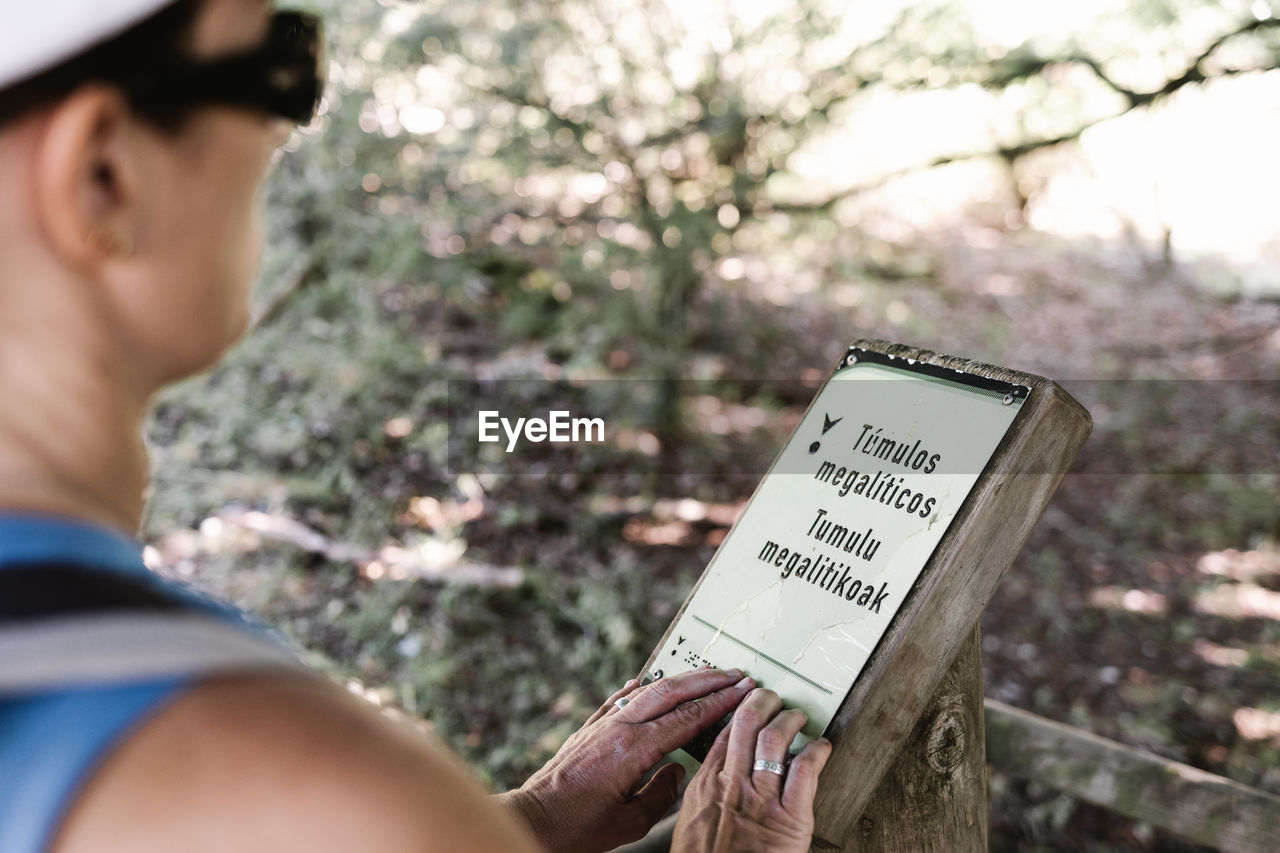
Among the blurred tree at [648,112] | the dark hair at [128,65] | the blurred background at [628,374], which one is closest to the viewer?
the dark hair at [128,65]

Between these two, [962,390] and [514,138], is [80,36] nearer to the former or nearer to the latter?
[962,390]

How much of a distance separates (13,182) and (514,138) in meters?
4.89

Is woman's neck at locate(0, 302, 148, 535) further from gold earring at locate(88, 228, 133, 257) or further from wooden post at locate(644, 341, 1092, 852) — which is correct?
wooden post at locate(644, 341, 1092, 852)

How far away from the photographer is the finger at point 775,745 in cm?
124

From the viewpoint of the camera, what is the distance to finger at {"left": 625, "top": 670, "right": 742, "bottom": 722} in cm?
140

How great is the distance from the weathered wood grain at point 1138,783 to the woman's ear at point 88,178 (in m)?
2.14

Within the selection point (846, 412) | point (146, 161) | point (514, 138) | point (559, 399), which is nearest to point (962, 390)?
point (846, 412)

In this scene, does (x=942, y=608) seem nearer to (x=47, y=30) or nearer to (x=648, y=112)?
(x=47, y=30)

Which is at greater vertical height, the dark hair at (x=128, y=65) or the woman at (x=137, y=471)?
the dark hair at (x=128, y=65)

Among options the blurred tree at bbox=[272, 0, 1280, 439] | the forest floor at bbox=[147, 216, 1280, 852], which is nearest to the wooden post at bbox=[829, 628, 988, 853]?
the forest floor at bbox=[147, 216, 1280, 852]

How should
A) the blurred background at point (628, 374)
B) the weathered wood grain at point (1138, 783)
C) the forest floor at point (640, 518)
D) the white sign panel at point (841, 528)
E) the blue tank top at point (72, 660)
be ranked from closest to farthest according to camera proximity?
the blue tank top at point (72, 660) < the white sign panel at point (841, 528) < the weathered wood grain at point (1138, 783) < the forest floor at point (640, 518) < the blurred background at point (628, 374)

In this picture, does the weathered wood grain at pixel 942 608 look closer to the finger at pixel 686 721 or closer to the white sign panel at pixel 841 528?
the white sign panel at pixel 841 528

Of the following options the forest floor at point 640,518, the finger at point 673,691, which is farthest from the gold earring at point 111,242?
the forest floor at point 640,518

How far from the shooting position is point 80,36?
26.3 inches
